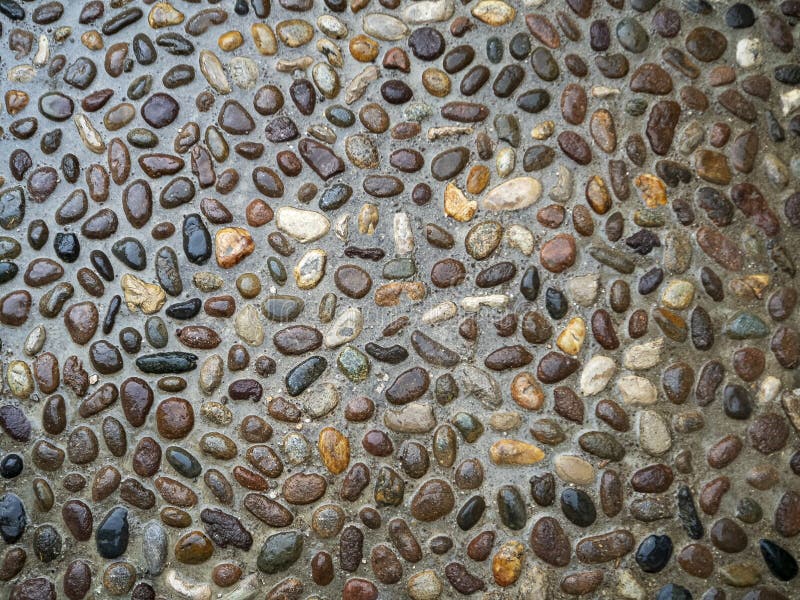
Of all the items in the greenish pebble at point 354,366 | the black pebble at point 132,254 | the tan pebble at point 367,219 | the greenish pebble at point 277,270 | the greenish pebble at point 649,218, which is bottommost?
the greenish pebble at point 354,366

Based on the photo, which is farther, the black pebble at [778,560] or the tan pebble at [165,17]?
the tan pebble at [165,17]

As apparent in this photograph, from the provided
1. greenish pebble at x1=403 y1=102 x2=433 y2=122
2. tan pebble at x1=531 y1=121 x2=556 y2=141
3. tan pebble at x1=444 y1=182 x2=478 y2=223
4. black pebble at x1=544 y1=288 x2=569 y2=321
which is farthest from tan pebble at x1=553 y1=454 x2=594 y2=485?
greenish pebble at x1=403 y1=102 x2=433 y2=122

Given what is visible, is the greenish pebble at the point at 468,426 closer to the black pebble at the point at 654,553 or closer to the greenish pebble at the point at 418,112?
the black pebble at the point at 654,553

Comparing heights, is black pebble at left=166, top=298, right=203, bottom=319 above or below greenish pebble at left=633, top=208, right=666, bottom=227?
below

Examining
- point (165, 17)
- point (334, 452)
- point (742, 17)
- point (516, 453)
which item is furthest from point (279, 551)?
point (742, 17)

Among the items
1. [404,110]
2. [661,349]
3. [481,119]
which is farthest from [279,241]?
[661,349]

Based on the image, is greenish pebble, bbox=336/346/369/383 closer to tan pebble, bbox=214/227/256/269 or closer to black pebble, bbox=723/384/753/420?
tan pebble, bbox=214/227/256/269

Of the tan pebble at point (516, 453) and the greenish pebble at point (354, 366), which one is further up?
the greenish pebble at point (354, 366)

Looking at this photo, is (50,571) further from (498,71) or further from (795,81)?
(795,81)

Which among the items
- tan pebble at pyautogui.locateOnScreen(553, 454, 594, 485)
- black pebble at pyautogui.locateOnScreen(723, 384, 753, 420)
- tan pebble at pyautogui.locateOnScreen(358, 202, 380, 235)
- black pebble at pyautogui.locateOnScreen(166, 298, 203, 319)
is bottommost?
tan pebble at pyautogui.locateOnScreen(553, 454, 594, 485)

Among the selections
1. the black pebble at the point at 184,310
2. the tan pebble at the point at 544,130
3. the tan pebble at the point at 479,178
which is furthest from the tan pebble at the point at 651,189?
the black pebble at the point at 184,310
